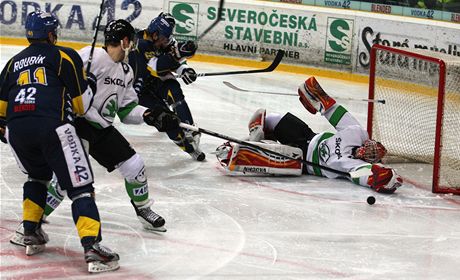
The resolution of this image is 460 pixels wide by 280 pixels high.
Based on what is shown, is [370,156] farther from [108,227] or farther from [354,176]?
[108,227]

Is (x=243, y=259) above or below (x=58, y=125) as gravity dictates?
below

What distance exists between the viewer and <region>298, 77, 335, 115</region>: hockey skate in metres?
6.29

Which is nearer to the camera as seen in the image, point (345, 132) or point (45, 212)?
point (45, 212)

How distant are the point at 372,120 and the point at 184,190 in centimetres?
187

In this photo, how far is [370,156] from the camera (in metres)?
5.98

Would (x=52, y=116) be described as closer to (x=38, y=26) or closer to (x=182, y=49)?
(x=38, y=26)

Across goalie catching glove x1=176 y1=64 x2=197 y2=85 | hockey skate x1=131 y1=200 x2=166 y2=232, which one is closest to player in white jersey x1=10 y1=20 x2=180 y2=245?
hockey skate x1=131 y1=200 x2=166 y2=232

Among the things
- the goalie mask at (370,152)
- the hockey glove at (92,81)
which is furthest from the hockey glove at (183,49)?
the hockey glove at (92,81)

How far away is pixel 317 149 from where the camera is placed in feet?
20.1

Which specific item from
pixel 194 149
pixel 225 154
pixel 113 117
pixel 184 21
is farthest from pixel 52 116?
pixel 184 21

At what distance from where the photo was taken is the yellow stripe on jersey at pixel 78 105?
4.10 metres

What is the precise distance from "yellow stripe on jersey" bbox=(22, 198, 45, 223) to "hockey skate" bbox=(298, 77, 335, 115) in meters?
2.57

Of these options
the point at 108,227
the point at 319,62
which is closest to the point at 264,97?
the point at 319,62

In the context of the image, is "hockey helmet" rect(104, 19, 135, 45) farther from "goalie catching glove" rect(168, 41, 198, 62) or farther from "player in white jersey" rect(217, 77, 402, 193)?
"goalie catching glove" rect(168, 41, 198, 62)
